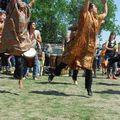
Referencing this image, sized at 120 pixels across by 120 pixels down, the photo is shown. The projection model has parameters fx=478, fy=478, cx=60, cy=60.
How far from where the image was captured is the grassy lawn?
740 cm

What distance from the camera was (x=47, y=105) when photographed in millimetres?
8469

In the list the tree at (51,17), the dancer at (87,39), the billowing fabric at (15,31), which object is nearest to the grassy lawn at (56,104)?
the dancer at (87,39)

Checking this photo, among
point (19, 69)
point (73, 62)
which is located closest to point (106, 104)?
point (73, 62)

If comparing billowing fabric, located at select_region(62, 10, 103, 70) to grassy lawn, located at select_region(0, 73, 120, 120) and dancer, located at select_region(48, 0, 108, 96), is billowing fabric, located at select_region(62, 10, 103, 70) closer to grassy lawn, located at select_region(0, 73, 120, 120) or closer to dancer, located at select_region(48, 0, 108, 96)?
dancer, located at select_region(48, 0, 108, 96)

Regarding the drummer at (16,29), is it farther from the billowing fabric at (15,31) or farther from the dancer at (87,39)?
the dancer at (87,39)

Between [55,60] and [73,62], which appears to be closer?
[73,62]

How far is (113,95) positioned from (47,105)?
2.60m

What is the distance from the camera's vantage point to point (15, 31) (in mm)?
9969

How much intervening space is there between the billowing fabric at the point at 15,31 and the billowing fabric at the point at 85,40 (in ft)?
3.66

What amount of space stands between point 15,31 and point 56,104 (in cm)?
212

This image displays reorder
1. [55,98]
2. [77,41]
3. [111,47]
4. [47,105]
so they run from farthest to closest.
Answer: [111,47], [77,41], [55,98], [47,105]

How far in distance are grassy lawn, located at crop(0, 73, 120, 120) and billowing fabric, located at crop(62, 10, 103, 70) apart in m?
0.74

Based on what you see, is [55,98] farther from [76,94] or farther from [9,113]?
[9,113]

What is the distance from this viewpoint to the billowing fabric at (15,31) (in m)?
9.89
